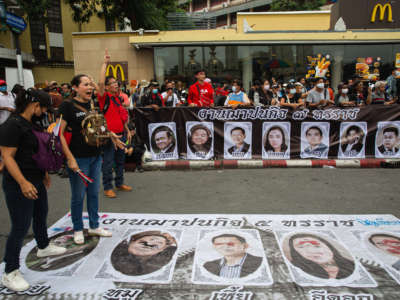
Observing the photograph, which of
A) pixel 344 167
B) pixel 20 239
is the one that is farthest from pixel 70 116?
pixel 344 167

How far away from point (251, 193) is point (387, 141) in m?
4.30

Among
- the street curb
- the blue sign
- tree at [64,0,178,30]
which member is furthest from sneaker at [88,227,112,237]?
tree at [64,0,178,30]

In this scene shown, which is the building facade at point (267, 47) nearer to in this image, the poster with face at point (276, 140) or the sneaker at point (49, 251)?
the poster with face at point (276, 140)

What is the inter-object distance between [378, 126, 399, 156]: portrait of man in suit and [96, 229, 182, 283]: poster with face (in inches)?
239

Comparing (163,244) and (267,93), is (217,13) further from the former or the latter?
(163,244)

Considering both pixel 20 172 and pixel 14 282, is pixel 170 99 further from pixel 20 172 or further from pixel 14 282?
pixel 14 282

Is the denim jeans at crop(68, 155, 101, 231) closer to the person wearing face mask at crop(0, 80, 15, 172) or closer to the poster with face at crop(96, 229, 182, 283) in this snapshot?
the poster with face at crop(96, 229, 182, 283)

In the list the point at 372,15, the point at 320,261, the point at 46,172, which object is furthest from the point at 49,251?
the point at 372,15

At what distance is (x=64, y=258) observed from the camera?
3.37 metres

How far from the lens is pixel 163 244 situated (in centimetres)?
363

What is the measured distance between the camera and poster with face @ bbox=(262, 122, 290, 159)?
7.61 m

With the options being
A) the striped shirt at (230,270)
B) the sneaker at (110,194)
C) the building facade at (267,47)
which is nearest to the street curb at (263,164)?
the sneaker at (110,194)

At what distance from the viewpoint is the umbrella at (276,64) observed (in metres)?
15.0

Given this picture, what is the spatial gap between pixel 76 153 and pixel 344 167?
6094mm
